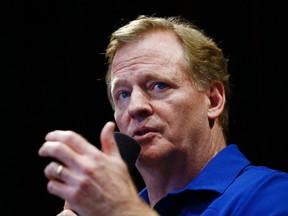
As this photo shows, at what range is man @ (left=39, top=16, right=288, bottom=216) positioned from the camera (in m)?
1.49

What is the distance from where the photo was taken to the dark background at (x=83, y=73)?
2488 mm

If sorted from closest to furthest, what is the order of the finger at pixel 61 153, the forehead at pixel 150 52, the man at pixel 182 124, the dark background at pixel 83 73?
1. the finger at pixel 61 153
2. the man at pixel 182 124
3. the forehead at pixel 150 52
4. the dark background at pixel 83 73

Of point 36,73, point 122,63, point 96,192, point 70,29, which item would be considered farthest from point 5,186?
point 96,192

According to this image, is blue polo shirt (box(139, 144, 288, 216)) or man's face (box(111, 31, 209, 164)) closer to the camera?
blue polo shirt (box(139, 144, 288, 216))

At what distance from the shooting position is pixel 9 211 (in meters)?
2.55

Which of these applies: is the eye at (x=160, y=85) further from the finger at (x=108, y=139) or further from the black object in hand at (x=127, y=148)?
the finger at (x=108, y=139)

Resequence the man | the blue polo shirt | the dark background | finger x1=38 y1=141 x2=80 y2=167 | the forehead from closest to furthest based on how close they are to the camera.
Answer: finger x1=38 y1=141 x2=80 y2=167 → the blue polo shirt → the man → the forehead → the dark background

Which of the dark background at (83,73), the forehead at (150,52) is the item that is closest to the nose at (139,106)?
the forehead at (150,52)

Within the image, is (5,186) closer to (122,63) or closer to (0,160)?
(0,160)

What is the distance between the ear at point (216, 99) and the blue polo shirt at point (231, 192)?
14 centimetres

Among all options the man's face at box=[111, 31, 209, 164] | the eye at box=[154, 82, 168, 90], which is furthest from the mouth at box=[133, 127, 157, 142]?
the eye at box=[154, 82, 168, 90]

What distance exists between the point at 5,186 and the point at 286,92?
1.38 meters

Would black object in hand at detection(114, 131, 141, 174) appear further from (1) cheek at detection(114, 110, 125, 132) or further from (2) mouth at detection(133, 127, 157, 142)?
(1) cheek at detection(114, 110, 125, 132)

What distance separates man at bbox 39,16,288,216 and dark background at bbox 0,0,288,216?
0.57m
